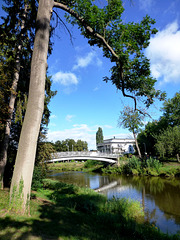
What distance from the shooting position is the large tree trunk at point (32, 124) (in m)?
3.71

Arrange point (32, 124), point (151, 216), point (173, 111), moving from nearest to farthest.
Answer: point (32, 124) < point (151, 216) < point (173, 111)

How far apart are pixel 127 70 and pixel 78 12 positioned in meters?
2.87

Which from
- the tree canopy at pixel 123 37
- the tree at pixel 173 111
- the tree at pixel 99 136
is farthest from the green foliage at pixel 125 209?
the tree at pixel 99 136

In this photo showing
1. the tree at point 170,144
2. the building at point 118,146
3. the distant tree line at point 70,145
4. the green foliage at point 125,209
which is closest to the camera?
the green foliage at point 125,209

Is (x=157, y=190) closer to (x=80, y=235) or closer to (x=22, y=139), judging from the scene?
(x=80, y=235)

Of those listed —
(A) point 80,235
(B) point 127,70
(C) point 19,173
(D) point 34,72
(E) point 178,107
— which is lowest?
(A) point 80,235

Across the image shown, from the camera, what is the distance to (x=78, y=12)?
18.7 feet

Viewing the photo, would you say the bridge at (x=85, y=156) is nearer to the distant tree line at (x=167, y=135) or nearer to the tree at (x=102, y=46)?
the distant tree line at (x=167, y=135)

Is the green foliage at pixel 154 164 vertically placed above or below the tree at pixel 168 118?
below

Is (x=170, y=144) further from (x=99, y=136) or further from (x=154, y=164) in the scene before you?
(x=99, y=136)

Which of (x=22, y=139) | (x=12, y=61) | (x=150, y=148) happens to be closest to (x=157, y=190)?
(x=22, y=139)

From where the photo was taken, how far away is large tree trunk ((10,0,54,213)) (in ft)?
12.2

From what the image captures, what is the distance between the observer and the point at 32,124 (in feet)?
13.0

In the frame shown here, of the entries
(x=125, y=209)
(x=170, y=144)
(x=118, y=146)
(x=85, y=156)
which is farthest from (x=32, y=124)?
(x=118, y=146)
